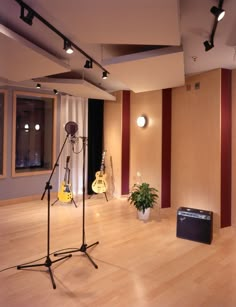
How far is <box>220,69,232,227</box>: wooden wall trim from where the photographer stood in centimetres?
414

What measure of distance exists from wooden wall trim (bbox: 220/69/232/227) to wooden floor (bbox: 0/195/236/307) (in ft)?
1.08

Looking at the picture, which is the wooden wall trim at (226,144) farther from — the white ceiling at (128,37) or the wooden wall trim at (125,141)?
the wooden wall trim at (125,141)

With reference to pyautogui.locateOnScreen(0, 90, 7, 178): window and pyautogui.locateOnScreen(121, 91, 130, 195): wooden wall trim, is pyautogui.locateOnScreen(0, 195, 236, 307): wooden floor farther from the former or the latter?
pyautogui.locateOnScreen(121, 91, 130, 195): wooden wall trim

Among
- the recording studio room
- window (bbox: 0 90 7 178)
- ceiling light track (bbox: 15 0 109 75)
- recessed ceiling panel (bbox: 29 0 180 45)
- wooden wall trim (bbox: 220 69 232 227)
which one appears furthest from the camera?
window (bbox: 0 90 7 178)

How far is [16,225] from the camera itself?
14.3 ft

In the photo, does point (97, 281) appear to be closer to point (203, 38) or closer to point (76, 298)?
point (76, 298)

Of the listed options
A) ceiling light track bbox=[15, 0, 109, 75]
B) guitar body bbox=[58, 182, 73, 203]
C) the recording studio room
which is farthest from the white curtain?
ceiling light track bbox=[15, 0, 109, 75]

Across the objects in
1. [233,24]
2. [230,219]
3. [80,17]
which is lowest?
[230,219]

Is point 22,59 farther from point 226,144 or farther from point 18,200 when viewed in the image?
point 18,200

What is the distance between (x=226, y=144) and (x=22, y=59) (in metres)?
3.28

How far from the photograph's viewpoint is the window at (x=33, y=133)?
578 centimetres

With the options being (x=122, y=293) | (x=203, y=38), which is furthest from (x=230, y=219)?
(x=203, y=38)

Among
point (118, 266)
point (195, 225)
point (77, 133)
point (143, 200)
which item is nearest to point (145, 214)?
point (143, 200)

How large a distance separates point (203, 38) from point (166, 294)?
279cm
